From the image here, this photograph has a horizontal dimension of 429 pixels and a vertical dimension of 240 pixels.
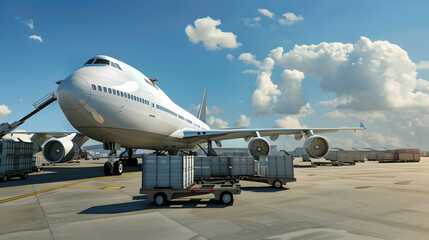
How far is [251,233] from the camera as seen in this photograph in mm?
4922

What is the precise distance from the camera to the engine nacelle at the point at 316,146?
1980 centimetres

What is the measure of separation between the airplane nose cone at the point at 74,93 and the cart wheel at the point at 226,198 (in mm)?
8599

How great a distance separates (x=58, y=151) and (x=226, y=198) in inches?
623

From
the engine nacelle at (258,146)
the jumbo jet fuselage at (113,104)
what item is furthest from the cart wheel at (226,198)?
the engine nacelle at (258,146)

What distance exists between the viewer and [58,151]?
18.3m

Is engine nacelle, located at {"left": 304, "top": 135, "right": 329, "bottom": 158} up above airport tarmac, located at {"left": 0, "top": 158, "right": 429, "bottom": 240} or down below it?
above

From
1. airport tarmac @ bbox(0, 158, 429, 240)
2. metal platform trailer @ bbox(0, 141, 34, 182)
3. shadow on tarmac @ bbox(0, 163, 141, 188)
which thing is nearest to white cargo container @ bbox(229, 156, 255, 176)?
airport tarmac @ bbox(0, 158, 429, 240)

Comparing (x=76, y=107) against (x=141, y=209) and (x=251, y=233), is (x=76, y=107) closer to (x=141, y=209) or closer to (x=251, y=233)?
(x=141, y=209)

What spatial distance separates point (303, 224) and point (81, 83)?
38.5 ft

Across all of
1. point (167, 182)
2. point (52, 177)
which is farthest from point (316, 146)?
point (52, 177)

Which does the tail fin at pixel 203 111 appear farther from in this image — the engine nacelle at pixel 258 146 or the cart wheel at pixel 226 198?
the cart wheel at pixel 226 198

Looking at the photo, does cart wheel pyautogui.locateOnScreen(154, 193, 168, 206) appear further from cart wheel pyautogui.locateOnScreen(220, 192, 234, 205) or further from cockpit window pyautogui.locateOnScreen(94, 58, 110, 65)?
cockpit window pyautogui.locateOnScreen(94, 58, 110, 65)

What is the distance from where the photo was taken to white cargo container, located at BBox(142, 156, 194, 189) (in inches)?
310

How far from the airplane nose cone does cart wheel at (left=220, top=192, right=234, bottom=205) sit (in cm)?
860
